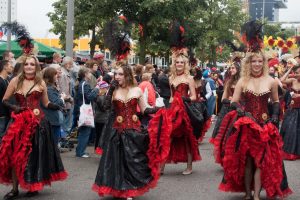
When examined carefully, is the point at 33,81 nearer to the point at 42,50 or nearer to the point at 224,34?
the point at 42,50

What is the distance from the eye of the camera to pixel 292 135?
10.8 metres

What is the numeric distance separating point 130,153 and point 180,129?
230 cm

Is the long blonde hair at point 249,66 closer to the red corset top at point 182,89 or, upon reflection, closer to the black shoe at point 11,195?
the red corset top at point 182,89

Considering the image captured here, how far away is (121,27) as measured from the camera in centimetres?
761

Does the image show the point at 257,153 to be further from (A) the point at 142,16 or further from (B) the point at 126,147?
(A) the point at 142,16

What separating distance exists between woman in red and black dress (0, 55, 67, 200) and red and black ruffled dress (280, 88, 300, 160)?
5.02m

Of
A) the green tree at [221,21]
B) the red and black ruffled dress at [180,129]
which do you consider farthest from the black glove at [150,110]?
the green tree at [221,21]

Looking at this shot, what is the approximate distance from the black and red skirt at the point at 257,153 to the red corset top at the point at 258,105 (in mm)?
115

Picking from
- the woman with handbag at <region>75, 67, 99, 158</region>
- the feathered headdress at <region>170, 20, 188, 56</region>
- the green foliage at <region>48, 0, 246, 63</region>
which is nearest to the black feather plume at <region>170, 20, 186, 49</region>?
the feathered headdress at <region>170, 20, 188, 56</region>

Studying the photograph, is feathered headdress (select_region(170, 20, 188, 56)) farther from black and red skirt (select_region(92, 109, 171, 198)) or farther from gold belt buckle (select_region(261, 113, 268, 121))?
gold belt buckle (select_region(261, 113, 268, 121))

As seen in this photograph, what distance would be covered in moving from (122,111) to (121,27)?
122 cm

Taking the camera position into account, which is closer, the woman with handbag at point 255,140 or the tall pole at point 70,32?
the woman with handbag at point 255,140

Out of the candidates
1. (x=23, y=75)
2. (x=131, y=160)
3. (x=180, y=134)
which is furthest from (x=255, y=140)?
(x=23, y=75)

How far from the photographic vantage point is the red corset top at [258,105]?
22.4ft
